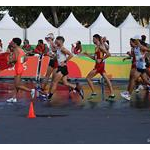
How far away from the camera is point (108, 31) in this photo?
117 feet

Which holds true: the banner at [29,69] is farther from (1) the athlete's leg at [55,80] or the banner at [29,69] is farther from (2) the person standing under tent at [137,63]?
(2) the person standing under tent at [137,63]

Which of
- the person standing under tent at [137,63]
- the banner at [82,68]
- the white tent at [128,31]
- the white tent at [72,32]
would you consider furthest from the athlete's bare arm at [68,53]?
the white tent at [128,31]

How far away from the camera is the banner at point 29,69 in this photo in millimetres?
18922

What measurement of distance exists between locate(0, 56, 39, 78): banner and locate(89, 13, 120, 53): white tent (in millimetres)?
16405

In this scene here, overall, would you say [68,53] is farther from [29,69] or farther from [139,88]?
[29,69]

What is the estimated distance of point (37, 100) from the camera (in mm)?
13469

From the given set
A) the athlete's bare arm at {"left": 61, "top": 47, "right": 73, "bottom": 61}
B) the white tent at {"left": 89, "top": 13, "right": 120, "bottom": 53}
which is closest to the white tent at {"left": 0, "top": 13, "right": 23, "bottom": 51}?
the white tent at {"left": 89, "top": 13, "right": 120, "bottom": 53}

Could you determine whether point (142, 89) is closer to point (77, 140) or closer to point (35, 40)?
point (77, 140)

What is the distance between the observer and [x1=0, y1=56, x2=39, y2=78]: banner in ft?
62.1

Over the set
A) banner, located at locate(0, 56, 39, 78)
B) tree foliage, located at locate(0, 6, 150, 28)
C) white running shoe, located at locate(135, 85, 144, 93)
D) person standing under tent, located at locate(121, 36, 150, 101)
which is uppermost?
tree foliage, located at locate(0, 6, 150, 28)

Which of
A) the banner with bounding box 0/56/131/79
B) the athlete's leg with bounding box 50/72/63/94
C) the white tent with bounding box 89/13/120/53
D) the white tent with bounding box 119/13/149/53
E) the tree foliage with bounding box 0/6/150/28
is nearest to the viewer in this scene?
the athlete's leg with bounding box 50/72/63/94

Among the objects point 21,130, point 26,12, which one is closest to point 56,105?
point 21,130

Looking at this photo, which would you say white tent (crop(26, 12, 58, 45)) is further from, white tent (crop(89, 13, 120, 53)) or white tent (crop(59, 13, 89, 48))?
white tent (crop(89, 13, 120, 53))

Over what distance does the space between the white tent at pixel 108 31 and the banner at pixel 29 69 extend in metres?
16.4
